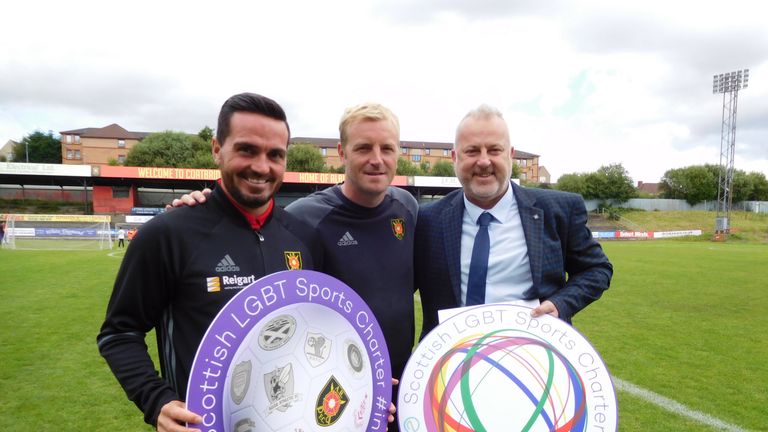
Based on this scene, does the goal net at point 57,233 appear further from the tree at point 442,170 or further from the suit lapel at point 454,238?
the tree at point 442,170

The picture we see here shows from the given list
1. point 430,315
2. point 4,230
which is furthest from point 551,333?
point 4,230

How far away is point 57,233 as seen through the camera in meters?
29.6

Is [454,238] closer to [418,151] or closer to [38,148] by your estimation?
[418,151]

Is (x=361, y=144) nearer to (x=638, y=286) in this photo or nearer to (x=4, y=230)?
(x=638, y=286)

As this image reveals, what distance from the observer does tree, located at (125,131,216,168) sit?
176ft

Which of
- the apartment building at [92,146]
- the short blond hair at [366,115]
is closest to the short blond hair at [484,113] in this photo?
the short blond hair at [366,115]

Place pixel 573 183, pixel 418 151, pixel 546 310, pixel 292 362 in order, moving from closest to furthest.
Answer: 1. pixel 292 362
2. pixel 546 310
3. pixel 573 183
4. pixel 418 151

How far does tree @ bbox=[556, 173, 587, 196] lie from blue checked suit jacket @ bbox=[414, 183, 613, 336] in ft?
215

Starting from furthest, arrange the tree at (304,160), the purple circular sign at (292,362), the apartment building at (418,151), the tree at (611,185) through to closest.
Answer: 1. the apartment building at (418,151)
2. the tree at (611,185)
3. the tree at (304,160)
4. the purple circular sign at (292,362)

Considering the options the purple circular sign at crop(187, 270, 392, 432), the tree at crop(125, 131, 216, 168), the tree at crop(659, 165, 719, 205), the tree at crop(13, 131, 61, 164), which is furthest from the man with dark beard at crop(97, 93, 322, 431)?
the tree at crop(13, 131, 61, 164)

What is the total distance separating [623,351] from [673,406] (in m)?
1.95

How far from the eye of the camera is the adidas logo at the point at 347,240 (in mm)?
2520

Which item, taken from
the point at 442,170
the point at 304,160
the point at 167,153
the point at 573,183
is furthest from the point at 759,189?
the point at 167,153

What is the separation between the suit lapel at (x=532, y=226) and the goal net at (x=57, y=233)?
2709cm
